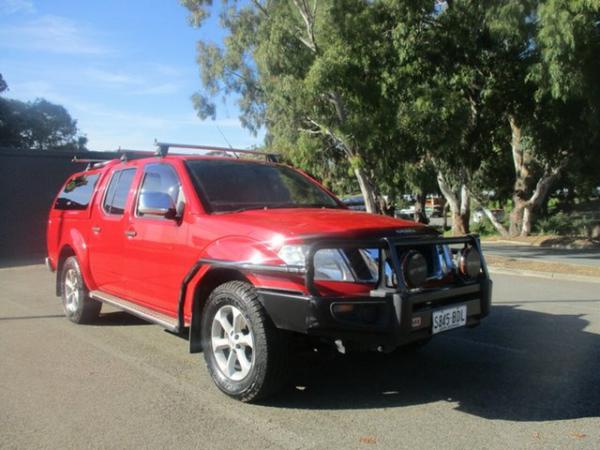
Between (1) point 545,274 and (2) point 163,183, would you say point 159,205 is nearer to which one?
(2) point 163,183

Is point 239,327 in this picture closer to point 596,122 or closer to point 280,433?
point 280,433

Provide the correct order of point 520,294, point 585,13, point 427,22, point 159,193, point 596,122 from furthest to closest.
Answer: point 596,122 < point 427,22 < point 585,13 < point 520,294 < point 159,193

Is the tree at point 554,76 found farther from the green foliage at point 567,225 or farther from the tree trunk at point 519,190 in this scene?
the green foliage at point 567,225

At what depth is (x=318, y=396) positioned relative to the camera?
13.9 feet

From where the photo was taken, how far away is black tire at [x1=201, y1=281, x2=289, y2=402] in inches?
151

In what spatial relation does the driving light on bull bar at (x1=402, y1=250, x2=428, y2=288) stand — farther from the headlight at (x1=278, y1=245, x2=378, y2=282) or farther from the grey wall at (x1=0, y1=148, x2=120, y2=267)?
the grey wall at (x1=0, y1=148, x2=120, y2=267)

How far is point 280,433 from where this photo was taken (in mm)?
3592

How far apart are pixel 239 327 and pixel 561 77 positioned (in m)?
11.1

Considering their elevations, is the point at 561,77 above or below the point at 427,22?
below

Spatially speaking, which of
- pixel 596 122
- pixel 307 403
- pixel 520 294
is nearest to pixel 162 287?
pixel 307 403

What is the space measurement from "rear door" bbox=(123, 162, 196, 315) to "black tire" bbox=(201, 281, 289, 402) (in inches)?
25.0

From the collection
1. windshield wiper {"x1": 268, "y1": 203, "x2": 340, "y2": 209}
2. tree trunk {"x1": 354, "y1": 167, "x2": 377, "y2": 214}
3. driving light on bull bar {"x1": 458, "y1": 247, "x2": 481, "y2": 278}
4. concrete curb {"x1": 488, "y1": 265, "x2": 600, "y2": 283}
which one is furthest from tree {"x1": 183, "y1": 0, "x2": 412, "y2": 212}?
driving light on bull bar {"x1": 458, "y1": 247, "x2": 481, "y2": 278}

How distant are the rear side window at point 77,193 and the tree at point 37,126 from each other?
4883 centimetres

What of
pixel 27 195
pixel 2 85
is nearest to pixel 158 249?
pixel 27 195
